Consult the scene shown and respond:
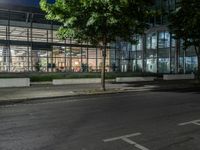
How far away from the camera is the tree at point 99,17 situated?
18.9 meters

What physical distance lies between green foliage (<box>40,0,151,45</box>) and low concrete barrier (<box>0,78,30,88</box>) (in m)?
6.49

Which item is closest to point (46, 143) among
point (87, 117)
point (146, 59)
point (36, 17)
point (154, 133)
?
point (154, 133)

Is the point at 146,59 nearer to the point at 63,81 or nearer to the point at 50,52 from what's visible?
the point at 50,52

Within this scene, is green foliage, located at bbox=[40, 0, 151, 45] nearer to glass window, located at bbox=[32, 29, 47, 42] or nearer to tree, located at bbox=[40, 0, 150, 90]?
tree, located at bbox=[40, 0, 150, 90]

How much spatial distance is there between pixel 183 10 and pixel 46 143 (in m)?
24.7

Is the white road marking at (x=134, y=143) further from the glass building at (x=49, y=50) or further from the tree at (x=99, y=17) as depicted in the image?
the glass building at (x=49, y=50)

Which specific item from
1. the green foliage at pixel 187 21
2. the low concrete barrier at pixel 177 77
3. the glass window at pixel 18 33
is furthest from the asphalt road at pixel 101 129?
the glass window at pixel 18 33

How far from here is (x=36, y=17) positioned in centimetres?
3978

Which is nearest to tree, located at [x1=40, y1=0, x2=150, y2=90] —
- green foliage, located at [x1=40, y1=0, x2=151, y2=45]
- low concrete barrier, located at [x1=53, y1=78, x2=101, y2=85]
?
green foliage, located at [x1=40, y1=0, x2=151, y2=45]

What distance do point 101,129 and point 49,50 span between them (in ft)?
111

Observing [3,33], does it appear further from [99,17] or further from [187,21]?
[99,17]

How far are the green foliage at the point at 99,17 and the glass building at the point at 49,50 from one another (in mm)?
13729

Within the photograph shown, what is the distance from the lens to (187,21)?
27.8 m

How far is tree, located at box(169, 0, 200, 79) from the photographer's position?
88.6ft
